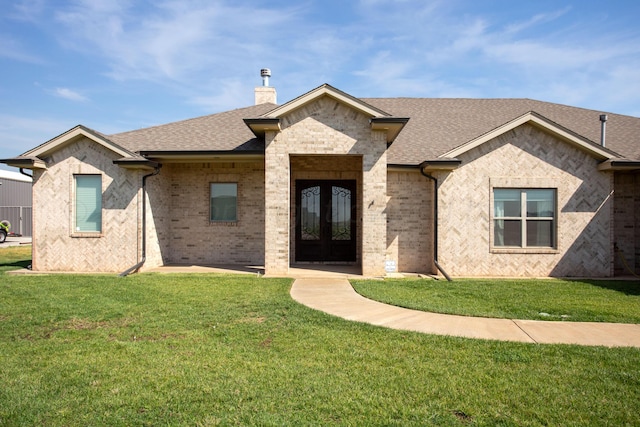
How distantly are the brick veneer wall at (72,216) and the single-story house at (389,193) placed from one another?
0.03 meters

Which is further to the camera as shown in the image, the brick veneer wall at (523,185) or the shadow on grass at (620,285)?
the brick veneer wall at (523,185)

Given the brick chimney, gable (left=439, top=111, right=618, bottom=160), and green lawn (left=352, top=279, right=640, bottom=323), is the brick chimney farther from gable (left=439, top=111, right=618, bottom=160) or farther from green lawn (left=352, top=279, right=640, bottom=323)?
green lawn (left=352, top=279, right=640, bottom=323)

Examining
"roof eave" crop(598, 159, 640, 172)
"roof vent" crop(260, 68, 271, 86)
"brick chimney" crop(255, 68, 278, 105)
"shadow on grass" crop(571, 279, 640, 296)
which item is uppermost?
"roof vent" crop(260, 68, 271, 86)

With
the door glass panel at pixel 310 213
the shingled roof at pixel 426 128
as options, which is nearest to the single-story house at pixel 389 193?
the shingled roof at pixel 426 128

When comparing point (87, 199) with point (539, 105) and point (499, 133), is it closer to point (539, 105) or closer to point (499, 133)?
point (499, 133)

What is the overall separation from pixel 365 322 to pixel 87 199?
10.2 m

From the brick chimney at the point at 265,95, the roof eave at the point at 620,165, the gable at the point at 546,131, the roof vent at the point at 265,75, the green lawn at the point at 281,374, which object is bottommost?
the green lawn at the point at 281,374

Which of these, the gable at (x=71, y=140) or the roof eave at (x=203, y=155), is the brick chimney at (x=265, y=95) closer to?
the roof eave at (x=203, y=155)

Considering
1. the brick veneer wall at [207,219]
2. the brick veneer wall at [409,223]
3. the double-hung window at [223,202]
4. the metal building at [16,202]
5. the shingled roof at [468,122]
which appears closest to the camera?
the brick veneer wall at [409,223]

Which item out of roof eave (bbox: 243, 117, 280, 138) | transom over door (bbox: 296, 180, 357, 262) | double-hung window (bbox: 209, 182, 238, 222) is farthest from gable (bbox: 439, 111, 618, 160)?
double-hung window (bbox: 209, 182, 238, 222)

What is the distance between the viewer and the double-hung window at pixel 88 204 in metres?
12.3

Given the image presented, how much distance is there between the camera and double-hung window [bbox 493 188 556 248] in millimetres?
11867

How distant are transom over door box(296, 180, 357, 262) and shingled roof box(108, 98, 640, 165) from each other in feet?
7.88

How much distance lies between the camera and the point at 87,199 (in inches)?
485
